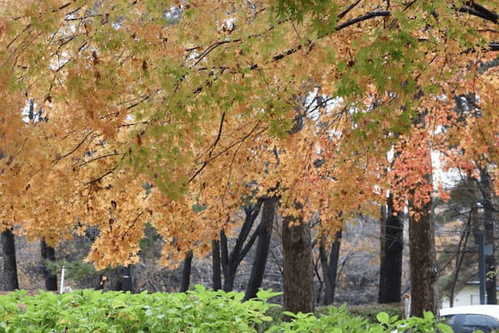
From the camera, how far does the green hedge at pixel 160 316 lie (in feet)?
18.3

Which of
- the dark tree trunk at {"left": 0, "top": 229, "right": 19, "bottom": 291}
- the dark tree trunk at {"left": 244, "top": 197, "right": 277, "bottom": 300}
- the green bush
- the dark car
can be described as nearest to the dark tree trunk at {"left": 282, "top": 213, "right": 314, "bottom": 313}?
the dark car

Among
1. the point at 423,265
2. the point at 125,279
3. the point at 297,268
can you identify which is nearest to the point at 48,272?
the point at 125,279

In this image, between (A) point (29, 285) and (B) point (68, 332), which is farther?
(A) point (29, 285)

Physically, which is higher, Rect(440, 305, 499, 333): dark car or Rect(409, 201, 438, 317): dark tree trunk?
Rect(409, 201, 438, 317): dark tree trunk

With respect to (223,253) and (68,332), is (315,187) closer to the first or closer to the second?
(68,332)

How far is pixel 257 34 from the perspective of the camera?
19.9 ft

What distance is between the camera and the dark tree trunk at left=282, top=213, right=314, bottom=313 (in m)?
14.2

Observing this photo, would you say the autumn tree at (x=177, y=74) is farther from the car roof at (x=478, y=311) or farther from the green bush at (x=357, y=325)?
the car roof at (x=478, y=311)

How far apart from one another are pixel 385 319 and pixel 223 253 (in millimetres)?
20812

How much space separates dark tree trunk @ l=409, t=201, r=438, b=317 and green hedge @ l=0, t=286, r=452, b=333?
853cm

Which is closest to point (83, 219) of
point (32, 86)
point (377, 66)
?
point (32, 86)

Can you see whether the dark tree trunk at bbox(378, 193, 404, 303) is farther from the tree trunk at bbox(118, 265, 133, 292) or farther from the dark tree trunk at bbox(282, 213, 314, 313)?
the dark tree trunk at bbox(282, 213, 314, 313)

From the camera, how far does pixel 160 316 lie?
19.2 ft

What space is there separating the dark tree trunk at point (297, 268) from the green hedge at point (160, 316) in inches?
301
